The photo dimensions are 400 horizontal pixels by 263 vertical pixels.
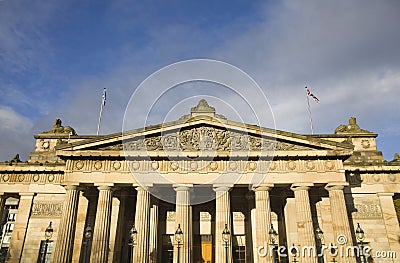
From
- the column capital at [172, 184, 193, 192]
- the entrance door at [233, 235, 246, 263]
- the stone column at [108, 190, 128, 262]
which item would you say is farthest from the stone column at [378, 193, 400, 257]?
the stone column at [108, 190, 128, 262]

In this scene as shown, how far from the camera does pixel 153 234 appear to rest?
82.2 feet

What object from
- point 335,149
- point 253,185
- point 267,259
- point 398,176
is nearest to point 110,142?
point 253,185

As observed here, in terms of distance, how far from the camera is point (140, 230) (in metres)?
23.3

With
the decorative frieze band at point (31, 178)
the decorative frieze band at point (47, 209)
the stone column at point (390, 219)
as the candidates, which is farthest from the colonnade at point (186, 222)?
the stone column at point (390, 219)

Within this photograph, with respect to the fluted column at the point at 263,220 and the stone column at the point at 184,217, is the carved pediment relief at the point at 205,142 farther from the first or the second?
the fluted column at the point at 263,220

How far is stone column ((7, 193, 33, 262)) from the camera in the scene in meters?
27.2

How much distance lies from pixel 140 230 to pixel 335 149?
52.8 ft

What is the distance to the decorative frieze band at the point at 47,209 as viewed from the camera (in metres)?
28.5

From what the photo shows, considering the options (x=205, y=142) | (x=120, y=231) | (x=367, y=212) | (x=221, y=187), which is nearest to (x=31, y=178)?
(x=120, y=231)

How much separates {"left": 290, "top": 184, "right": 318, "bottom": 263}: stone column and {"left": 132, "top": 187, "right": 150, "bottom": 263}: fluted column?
37.3 feet

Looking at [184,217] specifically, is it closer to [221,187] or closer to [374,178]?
[221,187]

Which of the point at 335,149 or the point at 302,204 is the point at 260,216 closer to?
the point at 302,204

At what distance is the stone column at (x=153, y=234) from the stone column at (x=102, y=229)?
3.29m

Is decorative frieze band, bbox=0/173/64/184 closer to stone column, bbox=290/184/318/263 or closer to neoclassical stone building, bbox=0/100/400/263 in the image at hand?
neoclassical stone building, bbox=0/100/400/263
